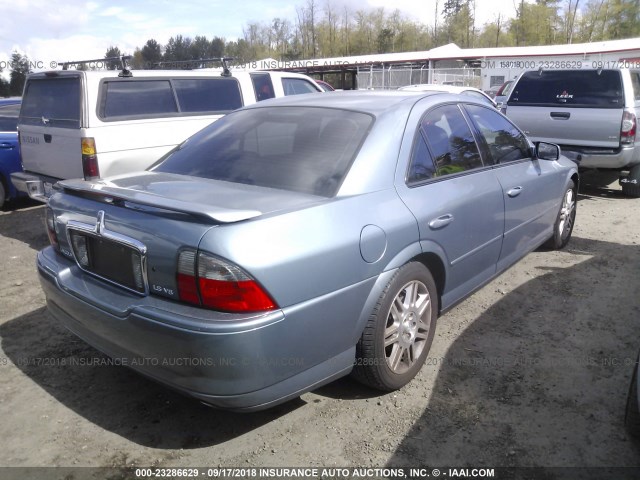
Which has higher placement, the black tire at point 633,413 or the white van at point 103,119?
the white van at point 103,119

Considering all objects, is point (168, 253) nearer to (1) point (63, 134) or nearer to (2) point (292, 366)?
(2) point (292, 366)

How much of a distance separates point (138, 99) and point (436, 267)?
14.2ft

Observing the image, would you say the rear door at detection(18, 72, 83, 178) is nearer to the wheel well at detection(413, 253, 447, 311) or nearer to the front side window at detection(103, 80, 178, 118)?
the front side window at detection(103, 80, 178, 118)

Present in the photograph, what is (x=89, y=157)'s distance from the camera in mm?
5359

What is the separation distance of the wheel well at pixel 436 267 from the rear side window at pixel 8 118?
22.3 feet

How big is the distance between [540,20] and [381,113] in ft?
239

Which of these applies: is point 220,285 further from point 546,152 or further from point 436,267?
point 546,152

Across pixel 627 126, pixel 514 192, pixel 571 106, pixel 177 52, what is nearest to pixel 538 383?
pixel 514 192


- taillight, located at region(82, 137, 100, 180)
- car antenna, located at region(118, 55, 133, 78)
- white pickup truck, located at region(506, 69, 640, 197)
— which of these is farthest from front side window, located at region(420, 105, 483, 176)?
white pickup truck, located at region(506, 69, 640, 197)

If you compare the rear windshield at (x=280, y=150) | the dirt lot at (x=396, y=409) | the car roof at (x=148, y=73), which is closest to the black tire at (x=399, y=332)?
the dirt lot at (x=396, y=409)

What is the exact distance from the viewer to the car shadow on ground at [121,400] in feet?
8.91

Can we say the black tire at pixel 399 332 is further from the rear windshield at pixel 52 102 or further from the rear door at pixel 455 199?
the rear windshield at pixel 52 102

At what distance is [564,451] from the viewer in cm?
256

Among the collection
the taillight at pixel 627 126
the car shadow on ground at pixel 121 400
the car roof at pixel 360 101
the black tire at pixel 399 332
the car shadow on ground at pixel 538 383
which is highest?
the car roof at pixel 360 101
